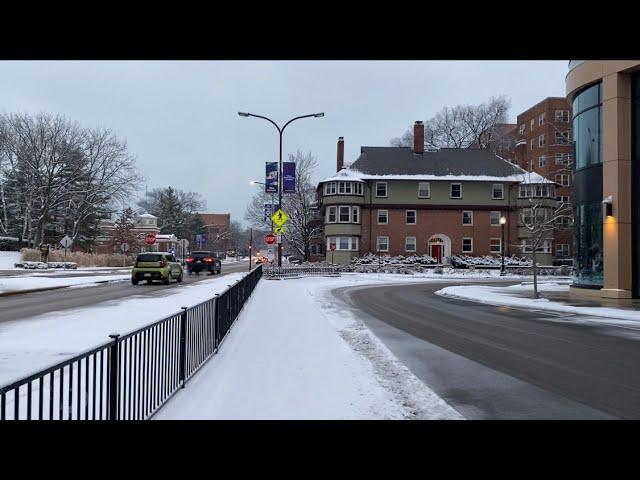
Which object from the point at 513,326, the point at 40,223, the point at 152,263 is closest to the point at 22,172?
the point at 40,223

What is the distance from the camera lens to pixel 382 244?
179 ft

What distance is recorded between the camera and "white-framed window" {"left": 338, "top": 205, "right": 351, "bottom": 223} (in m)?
53.0

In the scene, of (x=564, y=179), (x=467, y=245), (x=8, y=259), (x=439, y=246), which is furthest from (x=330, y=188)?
(x=564, y=179)

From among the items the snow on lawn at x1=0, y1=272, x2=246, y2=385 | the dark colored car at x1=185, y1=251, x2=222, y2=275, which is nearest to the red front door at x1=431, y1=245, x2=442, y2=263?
the dark colored car at x1=185, y1=251, x2=222, y2=275

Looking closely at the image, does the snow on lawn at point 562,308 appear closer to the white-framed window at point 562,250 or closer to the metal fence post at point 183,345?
the metal fence post at point 183,345

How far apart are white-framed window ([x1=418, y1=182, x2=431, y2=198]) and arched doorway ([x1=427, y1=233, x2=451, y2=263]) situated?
4448 mm

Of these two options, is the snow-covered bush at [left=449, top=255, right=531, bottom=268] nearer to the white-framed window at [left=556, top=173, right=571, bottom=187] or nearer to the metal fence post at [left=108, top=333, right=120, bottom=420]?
the white-framed window at [left=556, top=173, right=571, bottom=187]

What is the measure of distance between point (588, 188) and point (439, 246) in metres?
31.6

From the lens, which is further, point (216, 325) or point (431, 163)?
point (431, 163)

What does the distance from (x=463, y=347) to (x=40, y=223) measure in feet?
184

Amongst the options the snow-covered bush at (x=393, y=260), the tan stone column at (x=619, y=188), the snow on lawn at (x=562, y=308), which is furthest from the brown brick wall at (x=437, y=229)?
the tan stone column at (x=619, y=188)

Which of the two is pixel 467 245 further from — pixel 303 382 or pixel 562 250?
pixel 303 382

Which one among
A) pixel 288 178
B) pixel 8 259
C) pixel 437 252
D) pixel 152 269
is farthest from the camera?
pixel 437 252
